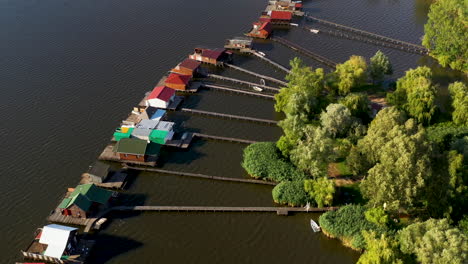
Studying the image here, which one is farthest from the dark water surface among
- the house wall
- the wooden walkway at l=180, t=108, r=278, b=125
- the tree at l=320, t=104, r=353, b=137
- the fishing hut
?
the tree at l=320, t=104, r=353, b=137

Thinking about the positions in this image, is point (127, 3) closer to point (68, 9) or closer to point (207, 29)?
point (68, 9)

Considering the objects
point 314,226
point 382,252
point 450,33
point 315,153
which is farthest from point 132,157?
point 450,33

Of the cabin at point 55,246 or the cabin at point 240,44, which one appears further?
the cabin at point 240,44

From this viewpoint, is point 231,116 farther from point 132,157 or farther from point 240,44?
point 240,44

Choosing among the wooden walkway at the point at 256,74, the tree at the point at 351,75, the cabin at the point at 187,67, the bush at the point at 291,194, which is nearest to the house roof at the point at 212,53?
the wooden walkway at the point at 256,74

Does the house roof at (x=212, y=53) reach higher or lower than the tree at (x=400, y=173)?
higher

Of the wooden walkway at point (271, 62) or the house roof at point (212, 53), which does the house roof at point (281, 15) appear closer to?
the wooden walkway at point (271, 62)

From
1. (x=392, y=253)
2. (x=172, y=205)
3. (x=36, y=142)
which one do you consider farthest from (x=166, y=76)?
(x=392, y=253)
